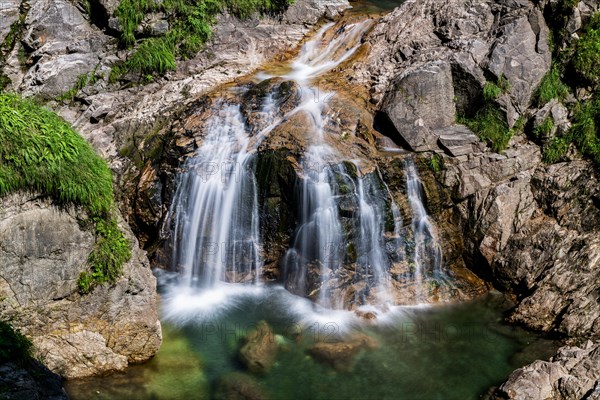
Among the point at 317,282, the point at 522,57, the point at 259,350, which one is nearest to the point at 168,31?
the point at 317,282

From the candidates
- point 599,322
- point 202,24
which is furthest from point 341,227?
point 202,24

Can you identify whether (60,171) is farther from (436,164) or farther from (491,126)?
(491,126)

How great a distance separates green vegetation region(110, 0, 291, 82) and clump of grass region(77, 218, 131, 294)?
20.3ft

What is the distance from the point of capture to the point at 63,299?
721cm

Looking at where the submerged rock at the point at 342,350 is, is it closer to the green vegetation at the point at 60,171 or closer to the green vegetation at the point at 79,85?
the green vegetation at the point at 60,171

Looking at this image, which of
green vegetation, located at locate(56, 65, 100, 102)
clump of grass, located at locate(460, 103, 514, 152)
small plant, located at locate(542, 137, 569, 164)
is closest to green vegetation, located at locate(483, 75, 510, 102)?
clump of grass, located at locate(460, 103, 514, 152)

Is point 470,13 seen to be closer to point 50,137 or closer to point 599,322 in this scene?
point 599,322

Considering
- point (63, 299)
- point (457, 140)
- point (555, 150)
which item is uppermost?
point (457, 140)

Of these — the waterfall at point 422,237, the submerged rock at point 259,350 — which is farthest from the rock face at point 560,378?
the submerged rock at point 259,350

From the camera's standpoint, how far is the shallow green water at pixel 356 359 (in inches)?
294

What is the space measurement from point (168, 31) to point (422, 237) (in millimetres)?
8407

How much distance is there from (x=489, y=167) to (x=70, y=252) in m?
7.87

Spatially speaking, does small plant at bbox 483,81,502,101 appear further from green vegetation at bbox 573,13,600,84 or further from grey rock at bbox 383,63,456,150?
green vegetation at bbox 573,13,600,84

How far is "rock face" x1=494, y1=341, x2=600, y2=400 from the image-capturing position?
22.4 feet
